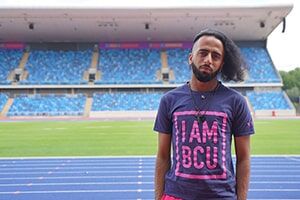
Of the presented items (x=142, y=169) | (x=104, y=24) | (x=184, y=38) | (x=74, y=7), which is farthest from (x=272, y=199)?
(x=184, y=38)

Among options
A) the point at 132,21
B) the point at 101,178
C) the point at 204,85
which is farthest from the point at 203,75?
the point at 132,21

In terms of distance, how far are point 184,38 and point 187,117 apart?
1375 inches

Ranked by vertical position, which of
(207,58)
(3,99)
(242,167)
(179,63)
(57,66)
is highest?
(179,63)

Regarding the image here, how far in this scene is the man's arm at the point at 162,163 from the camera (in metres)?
2.03

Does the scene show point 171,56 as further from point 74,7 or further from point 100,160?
point 100,160

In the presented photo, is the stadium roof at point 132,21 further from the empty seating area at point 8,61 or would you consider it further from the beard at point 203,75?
the beard at point 203,75

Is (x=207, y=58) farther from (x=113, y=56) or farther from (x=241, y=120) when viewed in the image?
(x=113, y=56)

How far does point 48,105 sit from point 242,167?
31035 millimetres

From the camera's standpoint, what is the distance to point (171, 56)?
122 feet

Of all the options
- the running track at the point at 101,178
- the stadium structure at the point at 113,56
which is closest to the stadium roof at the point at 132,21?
the stadium structure at the point at 113,56

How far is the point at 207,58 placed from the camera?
1888mm

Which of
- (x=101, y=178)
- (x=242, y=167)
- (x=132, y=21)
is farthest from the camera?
(x=132, y=21)

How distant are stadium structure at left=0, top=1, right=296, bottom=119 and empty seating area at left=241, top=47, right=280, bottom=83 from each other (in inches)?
3.3

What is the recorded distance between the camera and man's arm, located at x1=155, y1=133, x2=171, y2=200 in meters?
2.03
